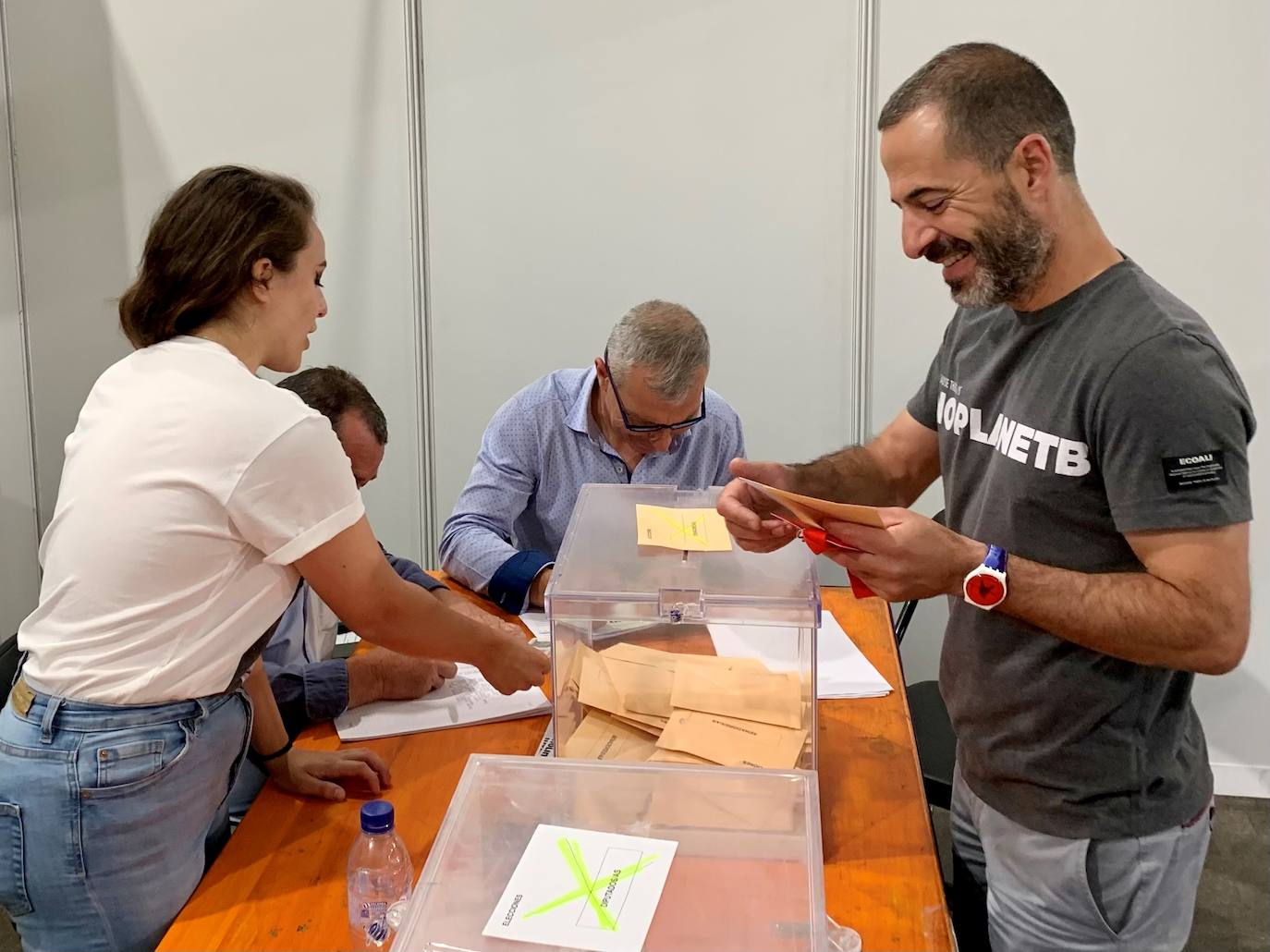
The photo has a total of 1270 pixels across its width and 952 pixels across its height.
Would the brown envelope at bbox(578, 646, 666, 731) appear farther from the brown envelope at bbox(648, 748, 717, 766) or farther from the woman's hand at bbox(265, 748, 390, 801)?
the woman's hand at bbox(265, 748, 390, 801)

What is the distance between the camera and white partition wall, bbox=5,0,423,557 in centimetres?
309

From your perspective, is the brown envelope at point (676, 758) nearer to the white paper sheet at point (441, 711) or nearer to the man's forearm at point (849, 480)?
the white paper sheet at point (441, 711)

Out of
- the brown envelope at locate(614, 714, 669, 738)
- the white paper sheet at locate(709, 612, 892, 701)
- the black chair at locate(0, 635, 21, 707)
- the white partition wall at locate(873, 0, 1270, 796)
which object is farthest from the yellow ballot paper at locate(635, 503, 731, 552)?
the white partition wall at locate(873, 0, 1270, 796)

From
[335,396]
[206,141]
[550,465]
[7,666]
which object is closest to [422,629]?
[335,396]

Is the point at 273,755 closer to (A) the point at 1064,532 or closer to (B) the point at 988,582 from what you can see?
(B) the point at 988,582

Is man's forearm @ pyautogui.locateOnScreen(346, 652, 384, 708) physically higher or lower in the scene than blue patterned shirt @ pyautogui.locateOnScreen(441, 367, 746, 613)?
lower

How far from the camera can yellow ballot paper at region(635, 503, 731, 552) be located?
1.53 meters

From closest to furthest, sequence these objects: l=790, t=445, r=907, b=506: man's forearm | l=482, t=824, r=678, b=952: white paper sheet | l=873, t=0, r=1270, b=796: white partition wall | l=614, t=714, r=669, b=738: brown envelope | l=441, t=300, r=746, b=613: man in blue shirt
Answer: l=482, t=824, r=678, b=952: white paper sheet
l=614, t=714, r=669, b=738: brown envelope
l=790, t=445, r=907, b=506: man's forearm
l=441, t=300, r=746, b=613: man in blue shirt
l=873, t=0, r=1270, b=796: white partition wall

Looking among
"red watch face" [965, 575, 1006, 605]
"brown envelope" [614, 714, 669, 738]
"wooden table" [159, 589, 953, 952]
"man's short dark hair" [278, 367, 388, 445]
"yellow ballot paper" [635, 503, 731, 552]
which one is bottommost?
"wooden table" [159, 589, 953, 952]

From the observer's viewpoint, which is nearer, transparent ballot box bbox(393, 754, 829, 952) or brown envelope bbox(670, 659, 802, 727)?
transparent ballot box bbox(393, 754, 829, 952)

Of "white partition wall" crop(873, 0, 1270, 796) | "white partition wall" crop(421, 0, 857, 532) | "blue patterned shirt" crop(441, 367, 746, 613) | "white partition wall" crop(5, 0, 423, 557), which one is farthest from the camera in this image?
"white partition wall" crop(5, 0, 423, 557)

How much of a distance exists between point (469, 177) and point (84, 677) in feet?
7.39

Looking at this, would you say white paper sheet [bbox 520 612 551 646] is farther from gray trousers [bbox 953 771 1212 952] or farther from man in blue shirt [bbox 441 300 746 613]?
gray trousers [bbox 953 771 1212 952]

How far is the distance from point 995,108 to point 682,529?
737mm
